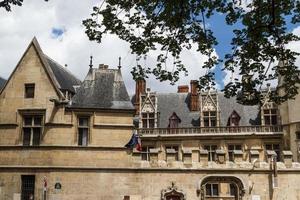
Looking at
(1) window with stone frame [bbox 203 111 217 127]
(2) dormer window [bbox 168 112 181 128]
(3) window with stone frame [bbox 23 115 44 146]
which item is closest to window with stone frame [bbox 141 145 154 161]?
(2) dormer window [bbox 168 112 181 128]

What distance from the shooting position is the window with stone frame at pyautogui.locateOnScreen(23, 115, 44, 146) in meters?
18.3

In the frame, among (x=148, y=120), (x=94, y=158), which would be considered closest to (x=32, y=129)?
(x=94, y=158)

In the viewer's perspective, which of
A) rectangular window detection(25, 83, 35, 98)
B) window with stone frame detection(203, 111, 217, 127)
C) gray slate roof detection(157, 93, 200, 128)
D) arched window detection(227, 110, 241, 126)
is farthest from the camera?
gray slate roof detection(157, 93, 200, 128)

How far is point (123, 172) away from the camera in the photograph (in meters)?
17.8

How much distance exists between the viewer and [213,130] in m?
32.4

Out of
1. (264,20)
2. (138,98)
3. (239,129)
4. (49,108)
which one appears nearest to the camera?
(264,20)

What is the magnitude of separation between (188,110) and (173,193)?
17849mm

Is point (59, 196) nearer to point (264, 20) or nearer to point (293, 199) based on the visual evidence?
point (293, 199)

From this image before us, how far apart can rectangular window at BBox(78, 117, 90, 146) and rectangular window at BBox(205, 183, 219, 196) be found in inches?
222

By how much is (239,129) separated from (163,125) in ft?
19.7

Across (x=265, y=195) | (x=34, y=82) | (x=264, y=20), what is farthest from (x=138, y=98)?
(x=264, y=20)

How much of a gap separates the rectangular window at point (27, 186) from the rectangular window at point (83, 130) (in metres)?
2.46

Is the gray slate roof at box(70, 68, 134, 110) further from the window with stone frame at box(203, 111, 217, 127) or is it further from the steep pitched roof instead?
the steep pitched roof

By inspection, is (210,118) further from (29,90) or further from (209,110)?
(29,90)
